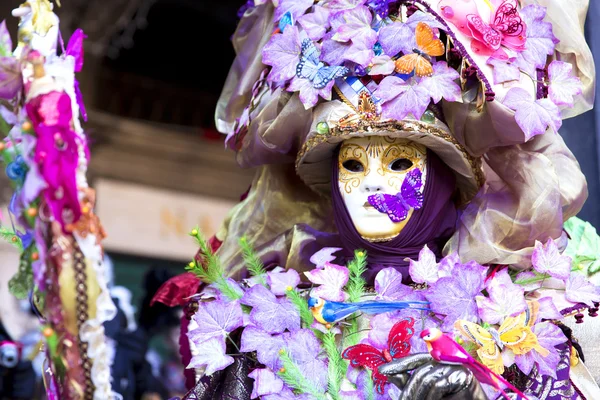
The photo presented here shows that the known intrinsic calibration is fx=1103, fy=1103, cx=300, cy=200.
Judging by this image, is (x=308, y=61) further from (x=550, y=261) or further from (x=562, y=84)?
(x=550, y=261)

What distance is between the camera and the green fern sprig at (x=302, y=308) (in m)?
2.40

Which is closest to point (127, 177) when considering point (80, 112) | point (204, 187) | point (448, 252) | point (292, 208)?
point (204, 187)

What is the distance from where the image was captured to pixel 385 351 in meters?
2.26

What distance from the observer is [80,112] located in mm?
1896

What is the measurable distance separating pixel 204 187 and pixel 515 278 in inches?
176

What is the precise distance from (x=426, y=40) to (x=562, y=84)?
32 cm

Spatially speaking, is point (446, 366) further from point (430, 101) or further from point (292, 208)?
point (292, 208)

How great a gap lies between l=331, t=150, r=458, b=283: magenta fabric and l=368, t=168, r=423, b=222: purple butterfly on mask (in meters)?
0.03

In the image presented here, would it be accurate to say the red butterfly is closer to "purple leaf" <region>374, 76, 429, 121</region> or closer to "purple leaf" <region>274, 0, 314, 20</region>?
"purple leaf" <region>374, 76, 429, 121</region>

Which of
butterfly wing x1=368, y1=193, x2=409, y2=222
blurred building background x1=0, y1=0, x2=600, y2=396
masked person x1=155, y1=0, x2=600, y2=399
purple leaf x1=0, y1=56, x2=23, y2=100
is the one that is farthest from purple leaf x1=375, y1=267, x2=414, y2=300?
blurred building background x1=0, y1=0, x2=600, y2=396

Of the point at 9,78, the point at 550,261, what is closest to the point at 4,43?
the point at 9,78

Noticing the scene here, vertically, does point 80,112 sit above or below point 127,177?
above

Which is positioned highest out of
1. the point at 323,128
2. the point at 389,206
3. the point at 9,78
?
the point at 9,78

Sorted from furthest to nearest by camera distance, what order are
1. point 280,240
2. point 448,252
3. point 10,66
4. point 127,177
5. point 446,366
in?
point 127,177
point 280,240
point 448,252
point 446,366
point 10,66
